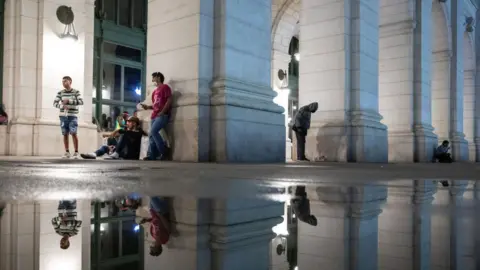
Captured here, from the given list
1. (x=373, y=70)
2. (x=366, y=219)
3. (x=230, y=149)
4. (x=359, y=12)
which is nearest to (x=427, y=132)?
Answer: (x=373, y=70)

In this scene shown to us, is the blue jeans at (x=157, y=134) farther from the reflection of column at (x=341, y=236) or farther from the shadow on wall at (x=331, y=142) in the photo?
the reflection of column at (x=341, y=236)

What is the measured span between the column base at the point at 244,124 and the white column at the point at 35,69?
7.33 meters

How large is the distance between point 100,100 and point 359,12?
1028 centimetres

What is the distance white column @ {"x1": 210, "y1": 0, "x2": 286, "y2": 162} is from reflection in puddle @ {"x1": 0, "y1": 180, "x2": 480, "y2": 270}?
5.53 meters

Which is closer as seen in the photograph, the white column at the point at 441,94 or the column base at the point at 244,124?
the column base at the point at 244,124

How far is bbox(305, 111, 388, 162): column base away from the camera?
11284 mm

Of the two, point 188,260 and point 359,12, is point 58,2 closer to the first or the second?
point 359,12

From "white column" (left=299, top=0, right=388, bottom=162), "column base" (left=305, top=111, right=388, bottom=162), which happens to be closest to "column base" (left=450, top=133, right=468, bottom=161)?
"white column" (left=299, top=0, right=388, bottom=162)

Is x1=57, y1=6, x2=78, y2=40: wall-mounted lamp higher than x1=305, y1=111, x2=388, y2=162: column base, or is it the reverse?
x1=57, y1=6, x2=78, y2=40: wall-mounted lamp

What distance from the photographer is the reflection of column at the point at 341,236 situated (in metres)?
1.03

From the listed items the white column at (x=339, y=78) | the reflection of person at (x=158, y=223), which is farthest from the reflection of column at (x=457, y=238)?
the white column at (x=339, y=78)

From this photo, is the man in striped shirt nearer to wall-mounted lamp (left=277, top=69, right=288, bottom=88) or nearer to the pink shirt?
the pink shirt

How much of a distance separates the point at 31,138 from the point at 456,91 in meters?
16.5

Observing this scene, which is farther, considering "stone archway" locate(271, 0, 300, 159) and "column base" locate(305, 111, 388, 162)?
"stone archway" locate(271, 0, 300, 159)
